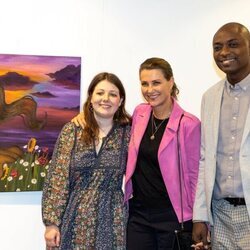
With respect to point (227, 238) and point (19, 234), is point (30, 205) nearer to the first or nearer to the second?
point (19, 234)

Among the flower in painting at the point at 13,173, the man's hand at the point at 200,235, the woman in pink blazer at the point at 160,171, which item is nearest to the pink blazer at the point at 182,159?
the woman in pink blazer at the point at 160,171

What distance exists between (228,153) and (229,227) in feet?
1.09

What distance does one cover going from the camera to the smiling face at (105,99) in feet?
6.92

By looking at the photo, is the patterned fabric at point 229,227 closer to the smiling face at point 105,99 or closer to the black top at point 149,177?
the black top at point 149,177

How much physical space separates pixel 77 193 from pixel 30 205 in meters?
0.54

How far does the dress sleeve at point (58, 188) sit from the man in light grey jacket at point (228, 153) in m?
0.67

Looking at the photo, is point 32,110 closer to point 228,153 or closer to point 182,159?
point 182,159

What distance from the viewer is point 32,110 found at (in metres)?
2.41

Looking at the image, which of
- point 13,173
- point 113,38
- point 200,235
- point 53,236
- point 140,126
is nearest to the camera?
point 200,235

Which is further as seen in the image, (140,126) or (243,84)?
(140,126)

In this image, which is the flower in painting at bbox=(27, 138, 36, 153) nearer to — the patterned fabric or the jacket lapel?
the jacket lapel

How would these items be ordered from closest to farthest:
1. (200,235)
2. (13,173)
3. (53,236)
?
(200,235) → (53,236) → (13,173)

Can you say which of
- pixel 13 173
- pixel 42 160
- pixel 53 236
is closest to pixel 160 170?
pixel 53 236

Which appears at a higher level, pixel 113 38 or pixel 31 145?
pixel 113 38
